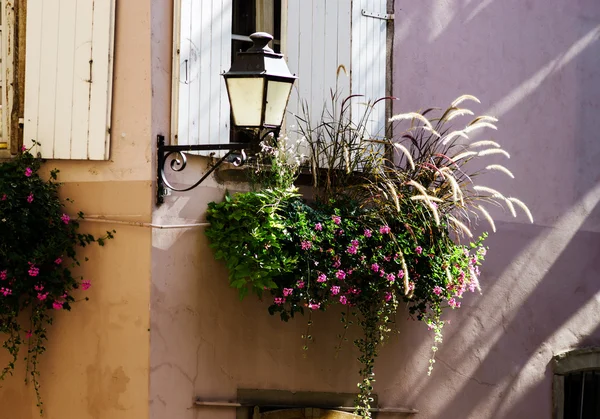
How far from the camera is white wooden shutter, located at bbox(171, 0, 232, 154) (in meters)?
6.23

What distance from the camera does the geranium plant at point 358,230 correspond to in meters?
6.27

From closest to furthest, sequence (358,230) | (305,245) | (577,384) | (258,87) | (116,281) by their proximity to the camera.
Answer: (258,87) → (116,281) → (305,245) → (358,230) → (577,384)

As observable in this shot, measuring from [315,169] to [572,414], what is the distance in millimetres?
3357

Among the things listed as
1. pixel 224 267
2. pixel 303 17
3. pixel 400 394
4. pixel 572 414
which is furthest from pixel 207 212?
pixel 572 414

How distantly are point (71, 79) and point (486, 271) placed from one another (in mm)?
3536

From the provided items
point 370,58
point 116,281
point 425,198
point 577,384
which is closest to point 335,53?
point 370,58

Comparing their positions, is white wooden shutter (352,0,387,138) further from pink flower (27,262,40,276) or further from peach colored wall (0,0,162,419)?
pink flower (27,262,40,276)

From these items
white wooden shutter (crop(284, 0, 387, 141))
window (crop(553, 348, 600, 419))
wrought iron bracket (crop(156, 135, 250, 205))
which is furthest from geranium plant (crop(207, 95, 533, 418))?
window (crop(553, 348, 600, 419))

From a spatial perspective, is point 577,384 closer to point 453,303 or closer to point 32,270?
point 453,303

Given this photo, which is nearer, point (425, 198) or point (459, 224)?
point (425, 198)

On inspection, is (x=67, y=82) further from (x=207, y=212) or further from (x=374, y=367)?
(x=374, y=367)

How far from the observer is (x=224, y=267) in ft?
21.3

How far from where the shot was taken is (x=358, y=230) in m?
6.59

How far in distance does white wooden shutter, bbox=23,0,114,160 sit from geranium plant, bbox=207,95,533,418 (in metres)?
0.91
